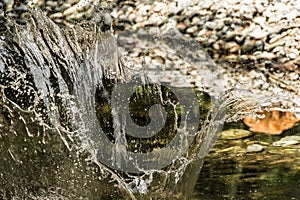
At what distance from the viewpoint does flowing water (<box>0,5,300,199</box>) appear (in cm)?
301

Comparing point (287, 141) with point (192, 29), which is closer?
point (192, 29)

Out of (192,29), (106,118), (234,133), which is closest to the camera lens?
(192,29)

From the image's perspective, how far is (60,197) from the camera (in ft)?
10.0

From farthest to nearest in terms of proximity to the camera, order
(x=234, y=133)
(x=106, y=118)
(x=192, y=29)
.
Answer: (x=234, y=133) → (x=106, y=118) → (x=192, y=29)

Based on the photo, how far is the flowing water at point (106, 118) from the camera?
9.87 feet

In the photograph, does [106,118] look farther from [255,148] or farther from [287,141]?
[287,141]

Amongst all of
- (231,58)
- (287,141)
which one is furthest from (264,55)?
(287,141)

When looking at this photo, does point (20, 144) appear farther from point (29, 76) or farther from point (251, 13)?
point (251, 13)

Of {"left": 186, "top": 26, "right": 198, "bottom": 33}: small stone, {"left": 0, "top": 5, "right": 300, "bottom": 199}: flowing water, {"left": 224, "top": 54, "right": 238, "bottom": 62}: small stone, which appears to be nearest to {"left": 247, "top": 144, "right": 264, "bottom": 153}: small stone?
{"left": 0, "top": 5, "right": 300, "bottom": 199}: flowing water

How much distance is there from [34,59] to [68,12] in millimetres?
229

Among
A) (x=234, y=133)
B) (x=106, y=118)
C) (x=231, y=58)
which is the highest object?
(x=231, y=58)

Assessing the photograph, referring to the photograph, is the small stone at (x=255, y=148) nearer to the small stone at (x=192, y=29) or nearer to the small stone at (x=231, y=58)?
the small stone at (x=231, y=58)

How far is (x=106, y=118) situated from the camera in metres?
3.10

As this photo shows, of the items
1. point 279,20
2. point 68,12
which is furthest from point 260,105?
point 68,12
